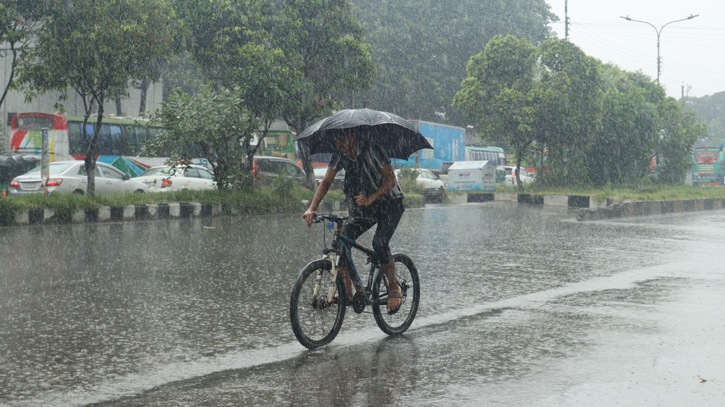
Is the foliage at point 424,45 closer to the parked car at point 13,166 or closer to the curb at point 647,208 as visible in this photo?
the curb at point 647,208

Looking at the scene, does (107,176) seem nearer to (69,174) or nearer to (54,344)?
(69,174)

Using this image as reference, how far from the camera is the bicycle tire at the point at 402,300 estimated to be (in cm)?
547

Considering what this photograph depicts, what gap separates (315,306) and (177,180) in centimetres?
1919

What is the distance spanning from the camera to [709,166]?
55906 mm

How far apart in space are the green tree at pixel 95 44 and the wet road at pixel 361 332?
713 cm

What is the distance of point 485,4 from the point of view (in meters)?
54.0

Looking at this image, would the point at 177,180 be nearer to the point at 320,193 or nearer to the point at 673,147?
the point at 320,193

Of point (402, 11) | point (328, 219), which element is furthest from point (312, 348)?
point (402, 11)

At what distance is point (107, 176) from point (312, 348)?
18146 millimetres

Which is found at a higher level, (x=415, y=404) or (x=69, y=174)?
(x=69, y=174)

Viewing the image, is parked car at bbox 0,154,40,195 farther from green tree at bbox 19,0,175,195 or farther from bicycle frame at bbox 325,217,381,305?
bicycle frame at bbox 325,217,381,305

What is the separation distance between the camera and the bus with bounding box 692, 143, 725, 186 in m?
55.3

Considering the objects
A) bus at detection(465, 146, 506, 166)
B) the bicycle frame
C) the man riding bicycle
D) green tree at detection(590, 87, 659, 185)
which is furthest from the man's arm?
bus at detection(465, 146, 506, 166)

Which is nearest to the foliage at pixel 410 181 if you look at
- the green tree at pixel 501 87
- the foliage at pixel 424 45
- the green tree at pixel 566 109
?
the green tree at pixel 501 87
